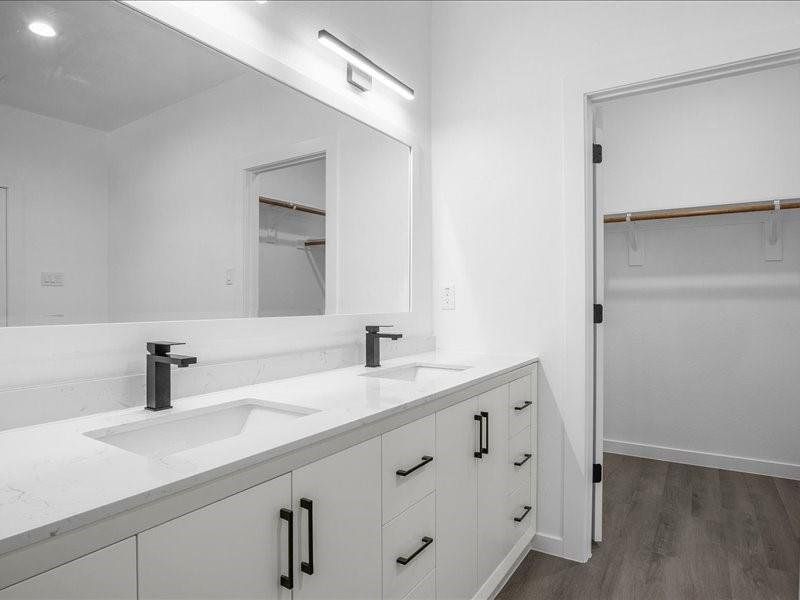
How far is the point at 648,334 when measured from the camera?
3336 mm

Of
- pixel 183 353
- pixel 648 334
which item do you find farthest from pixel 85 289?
pixel 648 334

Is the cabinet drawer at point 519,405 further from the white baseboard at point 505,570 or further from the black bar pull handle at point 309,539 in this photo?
the black bar pull handle at point 309,539

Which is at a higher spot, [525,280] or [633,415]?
[525,280]

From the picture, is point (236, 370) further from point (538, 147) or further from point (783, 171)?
point (783, 171)

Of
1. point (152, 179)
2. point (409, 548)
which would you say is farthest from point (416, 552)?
point (152, 179)

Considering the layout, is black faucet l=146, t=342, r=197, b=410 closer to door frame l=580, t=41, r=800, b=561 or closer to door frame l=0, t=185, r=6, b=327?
door frame l=0, t=185, r=6, b=327

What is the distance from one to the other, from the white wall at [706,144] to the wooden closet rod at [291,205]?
2177 millimetres

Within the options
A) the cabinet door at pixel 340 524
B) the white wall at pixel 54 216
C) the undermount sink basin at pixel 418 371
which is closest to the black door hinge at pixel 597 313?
the undermount sink basin at pixel 418 371

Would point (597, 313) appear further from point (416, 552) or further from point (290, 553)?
point (290, 553)

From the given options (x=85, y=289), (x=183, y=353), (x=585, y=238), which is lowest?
(x=183, y=353)

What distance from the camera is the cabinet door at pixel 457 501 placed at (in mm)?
1453

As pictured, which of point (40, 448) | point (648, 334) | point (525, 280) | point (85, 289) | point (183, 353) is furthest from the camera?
point (648, 334)

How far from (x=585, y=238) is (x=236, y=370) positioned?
Result: 1471 millimetres

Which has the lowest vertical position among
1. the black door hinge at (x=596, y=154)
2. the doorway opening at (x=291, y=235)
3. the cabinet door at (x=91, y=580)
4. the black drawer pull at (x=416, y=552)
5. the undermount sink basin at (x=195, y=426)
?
the black drawer pull at (x=416, y=552)
